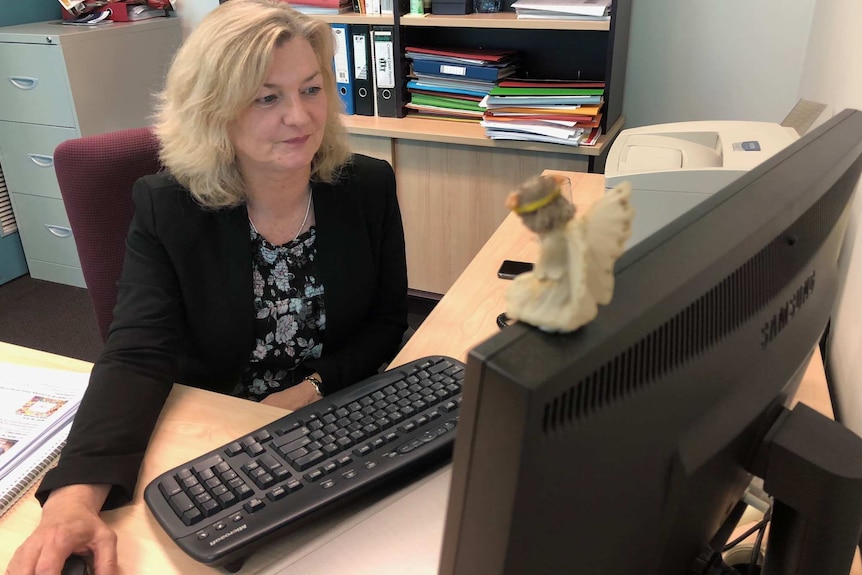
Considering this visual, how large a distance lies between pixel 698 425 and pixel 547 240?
0.18m

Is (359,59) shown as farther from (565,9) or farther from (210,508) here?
(210,508)

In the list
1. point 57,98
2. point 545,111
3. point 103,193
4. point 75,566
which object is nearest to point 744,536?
point 75,566

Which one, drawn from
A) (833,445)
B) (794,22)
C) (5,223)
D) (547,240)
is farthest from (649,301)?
(5,223)

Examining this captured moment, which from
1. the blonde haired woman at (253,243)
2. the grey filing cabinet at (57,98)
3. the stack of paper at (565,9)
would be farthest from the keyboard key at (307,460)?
the grey filing cabinet at (57,98)

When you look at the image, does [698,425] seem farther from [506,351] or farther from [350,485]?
[350,485]

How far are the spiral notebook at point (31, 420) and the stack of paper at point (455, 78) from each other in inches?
67.8

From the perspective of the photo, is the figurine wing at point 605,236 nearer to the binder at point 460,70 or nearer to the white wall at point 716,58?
the binder at point 460,70

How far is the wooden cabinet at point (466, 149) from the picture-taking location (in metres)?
2.29

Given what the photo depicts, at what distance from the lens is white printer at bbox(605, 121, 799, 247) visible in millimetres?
1179

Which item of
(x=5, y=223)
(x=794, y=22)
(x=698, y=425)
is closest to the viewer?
(x=698, y=425)

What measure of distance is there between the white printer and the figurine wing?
30.3 inches

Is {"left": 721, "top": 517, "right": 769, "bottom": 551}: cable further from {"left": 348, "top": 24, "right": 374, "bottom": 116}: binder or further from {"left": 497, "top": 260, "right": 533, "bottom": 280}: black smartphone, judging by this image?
{"left": 348, "top": 24, "right": 374, "bottom": 116}: binder

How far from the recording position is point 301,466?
79cm

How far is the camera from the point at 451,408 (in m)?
0.90
